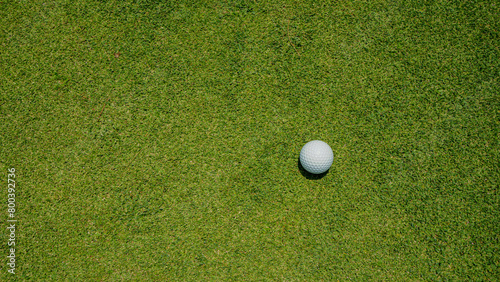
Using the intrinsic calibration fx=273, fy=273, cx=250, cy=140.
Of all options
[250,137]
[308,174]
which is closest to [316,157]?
[308,174]

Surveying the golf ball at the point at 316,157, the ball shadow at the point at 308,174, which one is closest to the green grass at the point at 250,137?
the ball shadow at the point at 308,174

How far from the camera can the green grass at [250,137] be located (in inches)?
112

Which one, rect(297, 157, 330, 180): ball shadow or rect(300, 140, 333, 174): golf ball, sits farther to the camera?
rect(297, 157, 330, 180): ball shadow

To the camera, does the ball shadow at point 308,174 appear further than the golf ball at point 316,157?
Yes

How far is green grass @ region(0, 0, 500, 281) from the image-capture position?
2.86 meters

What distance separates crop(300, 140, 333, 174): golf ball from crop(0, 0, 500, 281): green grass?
0.67 feet

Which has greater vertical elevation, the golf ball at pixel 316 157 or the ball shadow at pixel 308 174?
the golf ball at pixel 316 157

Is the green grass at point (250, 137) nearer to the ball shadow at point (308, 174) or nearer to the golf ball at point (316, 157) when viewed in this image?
the ball shadow at point (308, 174)

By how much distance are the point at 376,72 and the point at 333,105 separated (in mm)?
609

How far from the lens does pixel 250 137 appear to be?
2.96m

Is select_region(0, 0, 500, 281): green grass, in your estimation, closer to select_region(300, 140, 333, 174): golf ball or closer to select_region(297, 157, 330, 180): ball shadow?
select_region(297, 157, 330, 180): ball shadow

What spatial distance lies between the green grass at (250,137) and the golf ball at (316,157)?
8.1 inches

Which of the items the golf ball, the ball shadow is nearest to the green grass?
the ball shadow

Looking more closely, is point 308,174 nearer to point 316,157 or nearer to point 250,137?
point 316,157
